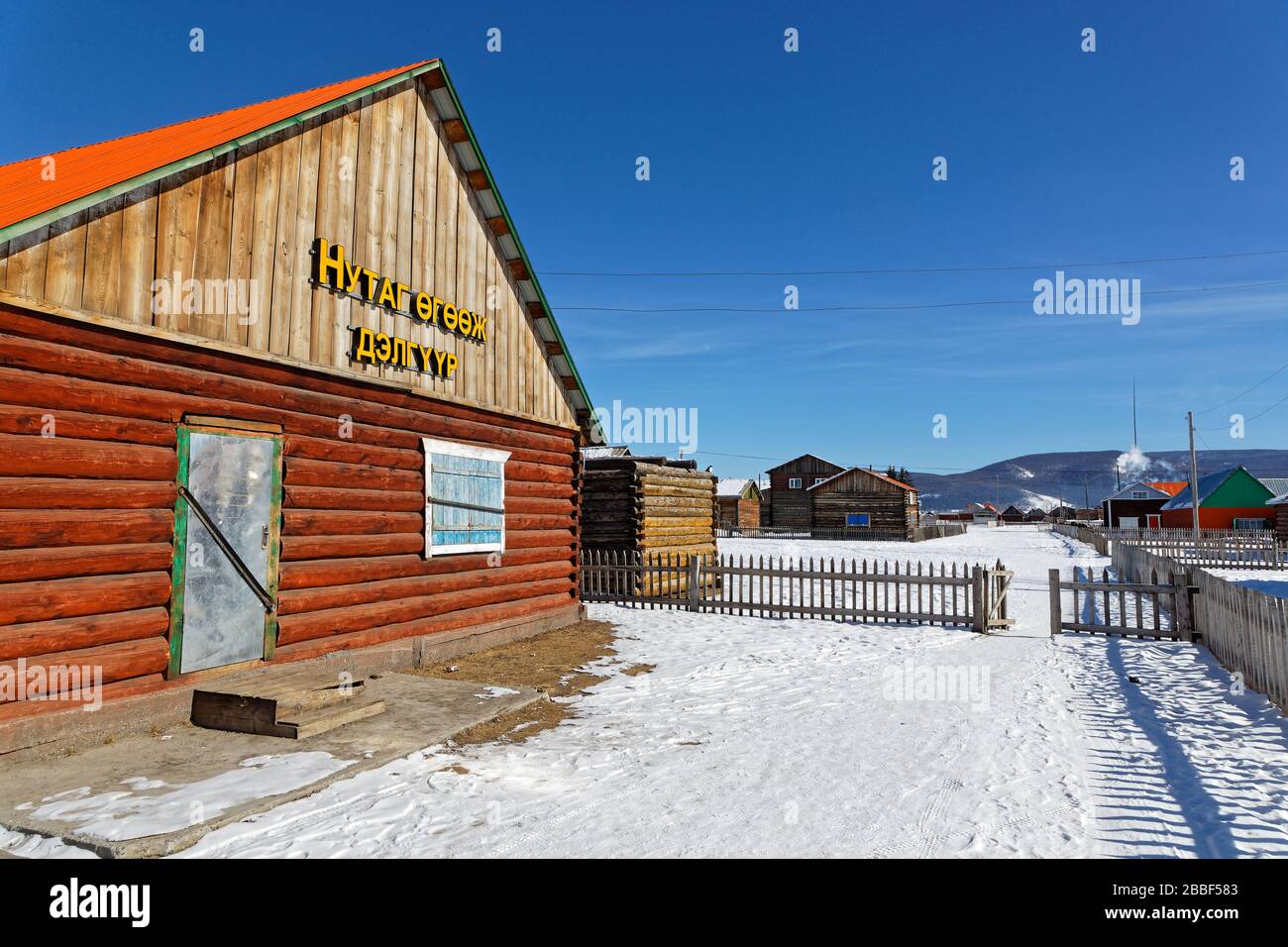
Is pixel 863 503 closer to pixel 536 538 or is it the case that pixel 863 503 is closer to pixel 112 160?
pixel 536 538

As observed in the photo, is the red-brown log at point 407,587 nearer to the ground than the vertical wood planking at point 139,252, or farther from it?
nearer to the ground

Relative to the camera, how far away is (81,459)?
251 inches

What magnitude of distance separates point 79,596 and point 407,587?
13.5 feet

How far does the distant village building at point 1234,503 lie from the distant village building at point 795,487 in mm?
28938

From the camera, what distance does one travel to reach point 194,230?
24.4ft

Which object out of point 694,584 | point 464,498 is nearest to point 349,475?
point 464,498

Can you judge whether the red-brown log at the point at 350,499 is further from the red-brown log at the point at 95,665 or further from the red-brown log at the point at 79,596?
the red-brown log at the point at 95,665

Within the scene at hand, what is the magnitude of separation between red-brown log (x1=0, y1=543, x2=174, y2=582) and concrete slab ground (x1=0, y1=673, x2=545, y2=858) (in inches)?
56.7

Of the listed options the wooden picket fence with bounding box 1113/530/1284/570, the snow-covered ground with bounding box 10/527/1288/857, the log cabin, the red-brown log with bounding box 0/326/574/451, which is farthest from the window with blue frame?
the wooden picket fence with bounding box 1113/530/1284/570

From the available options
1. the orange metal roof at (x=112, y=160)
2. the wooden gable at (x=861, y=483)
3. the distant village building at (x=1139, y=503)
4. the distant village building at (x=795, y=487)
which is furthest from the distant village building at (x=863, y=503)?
the orange metal roof at (x=112, y=160)

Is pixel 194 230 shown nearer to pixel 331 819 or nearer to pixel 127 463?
Answer: pixel 127 463

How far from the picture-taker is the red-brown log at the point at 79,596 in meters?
5.93

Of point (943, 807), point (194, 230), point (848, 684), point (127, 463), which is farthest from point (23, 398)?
point (848, 684)

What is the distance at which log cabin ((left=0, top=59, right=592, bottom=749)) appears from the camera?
6250mm
